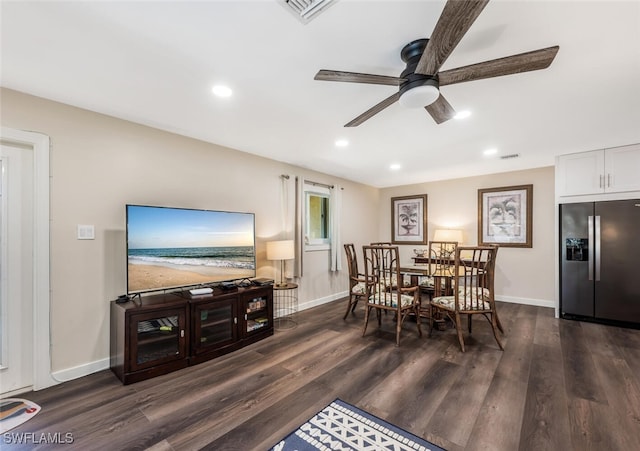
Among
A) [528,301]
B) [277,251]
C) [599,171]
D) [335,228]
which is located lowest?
[528,301]

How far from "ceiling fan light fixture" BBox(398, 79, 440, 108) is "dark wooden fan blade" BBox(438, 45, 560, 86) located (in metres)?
0.08

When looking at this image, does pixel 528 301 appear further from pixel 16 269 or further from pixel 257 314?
pixel 16 269

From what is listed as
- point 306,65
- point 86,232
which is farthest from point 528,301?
point 86,232

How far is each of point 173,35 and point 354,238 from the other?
471 cm

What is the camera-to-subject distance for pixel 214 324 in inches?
112

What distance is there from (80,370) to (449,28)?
363 cm

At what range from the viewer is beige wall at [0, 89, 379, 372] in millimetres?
2322

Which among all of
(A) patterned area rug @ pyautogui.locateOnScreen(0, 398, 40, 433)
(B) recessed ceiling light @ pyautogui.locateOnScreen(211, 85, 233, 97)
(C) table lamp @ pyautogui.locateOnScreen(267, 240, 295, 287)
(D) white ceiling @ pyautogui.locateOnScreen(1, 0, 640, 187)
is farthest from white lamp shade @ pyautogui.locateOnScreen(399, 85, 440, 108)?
(A) patterned area rug @ pyautogui.locateOnScreen(0, 398, 40, 433)

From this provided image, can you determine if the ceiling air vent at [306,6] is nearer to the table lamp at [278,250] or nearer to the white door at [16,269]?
the white door at [16,269]

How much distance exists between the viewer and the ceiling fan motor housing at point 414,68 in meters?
1.66

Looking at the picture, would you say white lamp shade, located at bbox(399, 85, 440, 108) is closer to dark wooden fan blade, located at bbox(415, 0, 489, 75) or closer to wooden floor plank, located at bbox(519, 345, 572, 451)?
dark wooden fan blade, located at bbox(415, 0, 489, 75)

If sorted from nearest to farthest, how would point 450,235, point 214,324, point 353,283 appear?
point 214,324 → point 353,283 → point 450,235

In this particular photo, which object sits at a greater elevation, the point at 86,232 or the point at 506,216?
the point at 506,216

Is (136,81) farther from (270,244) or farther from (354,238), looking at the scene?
(354,238)
